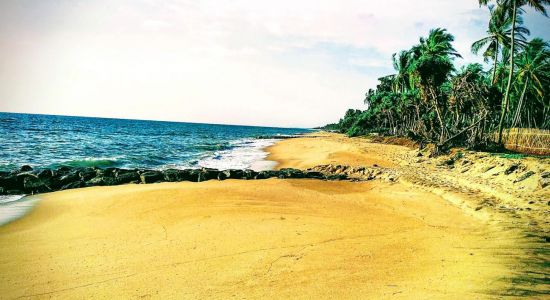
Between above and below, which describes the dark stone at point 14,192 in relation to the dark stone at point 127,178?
below

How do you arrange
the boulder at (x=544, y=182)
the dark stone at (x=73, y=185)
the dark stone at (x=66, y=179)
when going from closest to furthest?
the boulder at (x=544, y=182)
the dark stone at (x=73, y=185)
the dark stone at (x=66, y=179)

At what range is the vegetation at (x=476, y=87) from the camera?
21328mm

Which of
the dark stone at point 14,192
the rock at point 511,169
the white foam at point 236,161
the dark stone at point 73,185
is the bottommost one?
the white foam at point 236,161

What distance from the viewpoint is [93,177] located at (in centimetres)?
1426

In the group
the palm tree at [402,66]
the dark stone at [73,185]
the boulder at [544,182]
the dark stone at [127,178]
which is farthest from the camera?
the palm tree at [402,66]

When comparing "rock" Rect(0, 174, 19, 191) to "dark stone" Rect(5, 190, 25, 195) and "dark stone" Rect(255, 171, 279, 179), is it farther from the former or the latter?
"dark stone" Rect(255, 171, 279, 179)

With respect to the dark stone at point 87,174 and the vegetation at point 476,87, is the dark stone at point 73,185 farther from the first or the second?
the vegetation at point 476,87

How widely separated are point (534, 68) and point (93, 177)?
142 ft

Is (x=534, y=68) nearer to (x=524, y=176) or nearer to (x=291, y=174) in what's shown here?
(x=524, y=176)

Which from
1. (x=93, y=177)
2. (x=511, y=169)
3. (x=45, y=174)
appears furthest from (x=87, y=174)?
(x=511, y=169)

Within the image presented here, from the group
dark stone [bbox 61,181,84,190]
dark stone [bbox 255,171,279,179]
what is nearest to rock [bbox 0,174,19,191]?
dark stone [bbox 61,181,84,190]

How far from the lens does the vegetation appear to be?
70.0 ft

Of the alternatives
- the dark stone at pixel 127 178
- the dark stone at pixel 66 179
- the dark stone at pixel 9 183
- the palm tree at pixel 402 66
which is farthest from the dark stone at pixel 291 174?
the palm tree at pixel 402 66

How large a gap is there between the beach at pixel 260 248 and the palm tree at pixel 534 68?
3393 cm
